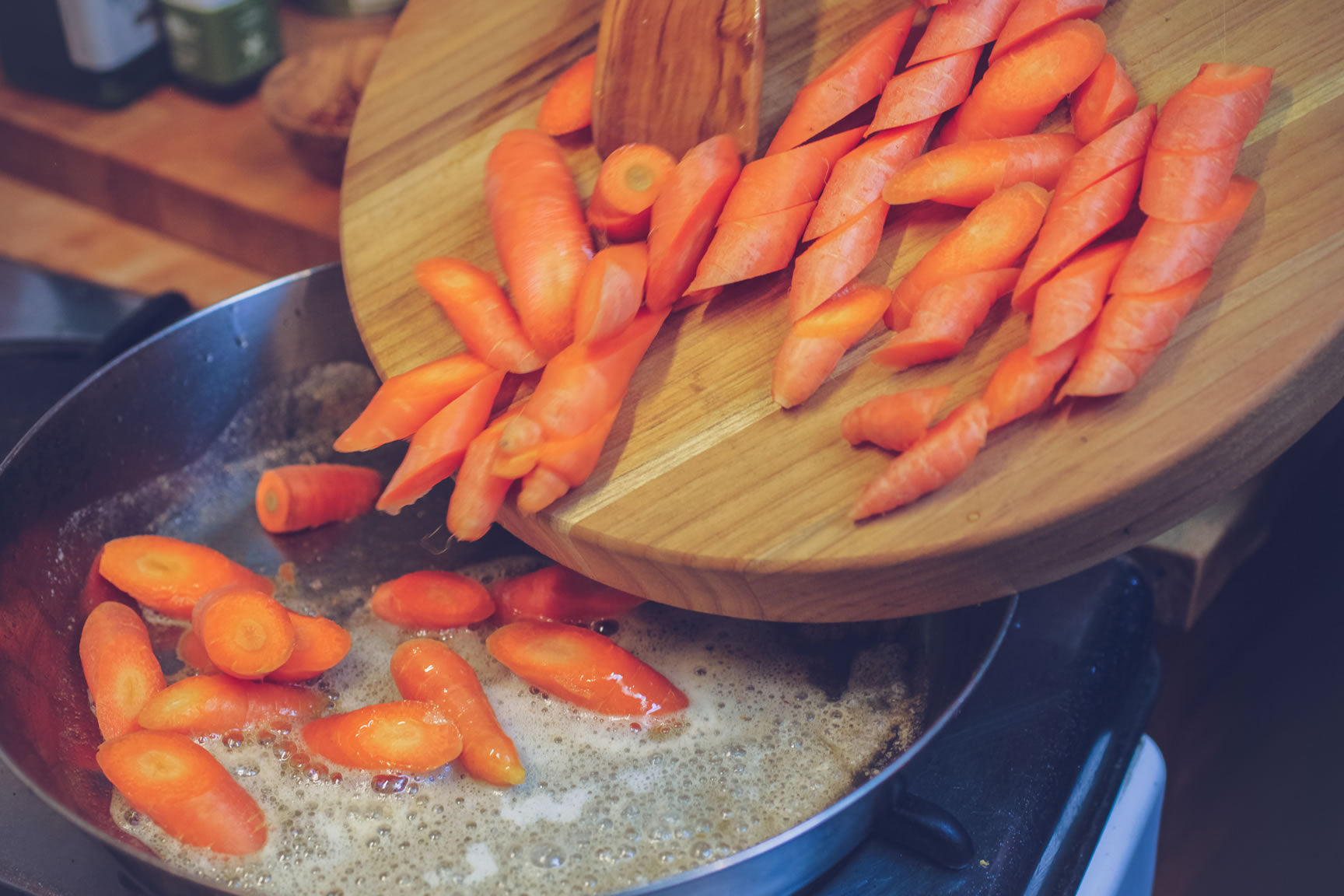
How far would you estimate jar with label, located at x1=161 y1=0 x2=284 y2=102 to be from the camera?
146 centimetres

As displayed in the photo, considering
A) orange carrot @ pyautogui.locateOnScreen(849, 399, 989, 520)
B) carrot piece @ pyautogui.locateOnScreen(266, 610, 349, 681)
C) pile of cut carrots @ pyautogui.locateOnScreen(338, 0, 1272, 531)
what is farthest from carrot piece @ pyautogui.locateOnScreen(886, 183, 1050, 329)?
carrot piece @ pyautogui.locateOnScreen(266, 610, 349, 681)

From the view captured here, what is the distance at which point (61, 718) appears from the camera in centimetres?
86

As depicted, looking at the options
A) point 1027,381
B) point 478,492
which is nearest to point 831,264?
point 1027,381

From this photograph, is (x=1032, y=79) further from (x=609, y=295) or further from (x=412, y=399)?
(x=412, y=399)

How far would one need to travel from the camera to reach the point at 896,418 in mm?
702

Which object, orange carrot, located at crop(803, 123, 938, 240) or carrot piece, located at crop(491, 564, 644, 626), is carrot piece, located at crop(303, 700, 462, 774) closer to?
carrot piece, located at crop(491, 564, 644, 626)

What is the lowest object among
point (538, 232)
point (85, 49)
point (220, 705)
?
point (220, 705)

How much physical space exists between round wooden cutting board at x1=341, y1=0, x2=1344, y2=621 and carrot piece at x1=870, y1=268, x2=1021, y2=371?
0.6 inches

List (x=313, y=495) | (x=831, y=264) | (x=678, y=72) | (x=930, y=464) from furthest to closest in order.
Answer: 1. (x=313, y=495)
2. (x=678, y=72)
3. (x=831, y=264)
4. (x=930, y=464)

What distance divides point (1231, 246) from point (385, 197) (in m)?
0.62

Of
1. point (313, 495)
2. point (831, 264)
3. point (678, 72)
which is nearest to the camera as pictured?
point (831, 264)

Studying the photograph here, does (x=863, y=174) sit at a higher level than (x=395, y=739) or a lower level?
higher

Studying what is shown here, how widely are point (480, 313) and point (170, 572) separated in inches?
13.9

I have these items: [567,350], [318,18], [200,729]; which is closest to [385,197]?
[567,350]
